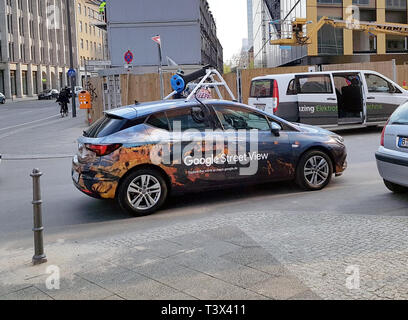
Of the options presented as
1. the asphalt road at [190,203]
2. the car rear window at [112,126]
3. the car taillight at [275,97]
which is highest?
the car taillight at [275,97]

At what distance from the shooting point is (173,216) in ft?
22.8

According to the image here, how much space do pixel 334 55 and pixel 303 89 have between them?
2396 cm

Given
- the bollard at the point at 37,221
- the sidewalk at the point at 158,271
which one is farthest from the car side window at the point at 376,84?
the bollard at the point at 37,221

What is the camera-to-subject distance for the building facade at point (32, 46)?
69625mm

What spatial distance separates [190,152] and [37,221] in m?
2.78

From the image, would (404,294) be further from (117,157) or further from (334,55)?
(334,55)

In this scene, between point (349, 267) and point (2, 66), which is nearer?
point (349, 267)

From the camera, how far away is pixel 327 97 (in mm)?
15164

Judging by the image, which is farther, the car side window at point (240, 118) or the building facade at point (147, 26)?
the building facade at point (147, 26)

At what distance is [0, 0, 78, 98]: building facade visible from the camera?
69.6m

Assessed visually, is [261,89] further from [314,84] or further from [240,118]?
[240,118]

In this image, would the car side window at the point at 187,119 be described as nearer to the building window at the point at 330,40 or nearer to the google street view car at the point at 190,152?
the google street view car at the point at 190,152

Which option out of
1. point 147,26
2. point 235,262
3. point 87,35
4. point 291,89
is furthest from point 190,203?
point 87,35
